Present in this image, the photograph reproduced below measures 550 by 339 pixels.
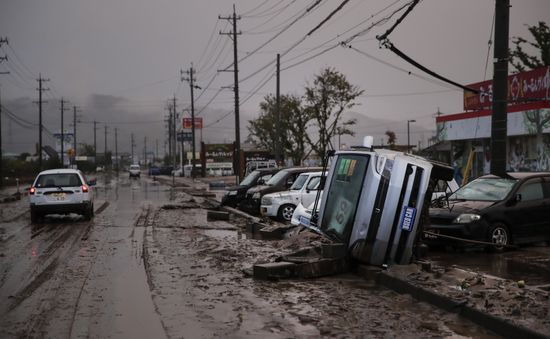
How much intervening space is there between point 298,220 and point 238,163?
2202 cm

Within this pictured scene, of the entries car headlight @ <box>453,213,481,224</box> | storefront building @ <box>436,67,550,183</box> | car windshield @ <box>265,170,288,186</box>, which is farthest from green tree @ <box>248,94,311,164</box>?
car headlight @ <box>453,213,481,224</box>

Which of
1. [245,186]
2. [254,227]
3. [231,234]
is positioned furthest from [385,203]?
[245,186]

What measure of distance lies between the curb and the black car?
3258 mm

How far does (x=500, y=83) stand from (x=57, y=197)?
13391mm

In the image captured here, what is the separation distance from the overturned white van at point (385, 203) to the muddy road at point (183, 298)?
0.60 m

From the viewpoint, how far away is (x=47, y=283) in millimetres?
9383

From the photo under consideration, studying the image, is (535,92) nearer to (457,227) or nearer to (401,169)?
(457,227)

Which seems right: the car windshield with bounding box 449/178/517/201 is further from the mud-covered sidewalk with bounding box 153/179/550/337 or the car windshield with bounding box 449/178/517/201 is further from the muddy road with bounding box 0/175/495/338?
the muddy road with bounding box 0/175/495/338

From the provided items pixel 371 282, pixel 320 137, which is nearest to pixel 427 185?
pixel 371 282

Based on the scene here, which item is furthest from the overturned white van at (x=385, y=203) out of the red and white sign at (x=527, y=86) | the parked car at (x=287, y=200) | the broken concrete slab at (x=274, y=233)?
the red and white sign at (x=527, y=86)

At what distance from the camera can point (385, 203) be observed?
9477mm

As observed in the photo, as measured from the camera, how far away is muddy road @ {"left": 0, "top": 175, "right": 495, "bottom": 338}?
666cm

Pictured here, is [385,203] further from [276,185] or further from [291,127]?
[291,127]

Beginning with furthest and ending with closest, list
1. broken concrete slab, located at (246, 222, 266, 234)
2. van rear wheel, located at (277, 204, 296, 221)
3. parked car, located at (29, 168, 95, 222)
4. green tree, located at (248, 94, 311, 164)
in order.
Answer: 1. green tree, located at (248, 94, 311, 164)
2. parked car, located at (29, 168, 95, 222)
3. van rear wheel, located at (277, 204, 296, 221)
4. broken concrete slab, located at (246, 222, 266, 234)
